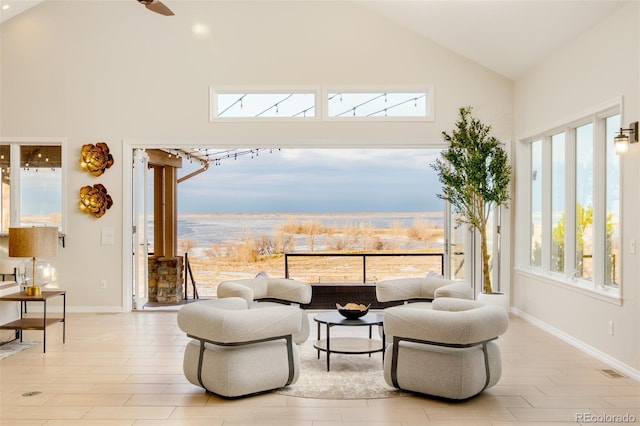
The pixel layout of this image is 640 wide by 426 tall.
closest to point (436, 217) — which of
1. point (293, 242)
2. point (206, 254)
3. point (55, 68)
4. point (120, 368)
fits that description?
point (293, 242)

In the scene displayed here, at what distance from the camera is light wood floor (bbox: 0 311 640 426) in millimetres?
3727

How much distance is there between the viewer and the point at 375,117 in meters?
7.67

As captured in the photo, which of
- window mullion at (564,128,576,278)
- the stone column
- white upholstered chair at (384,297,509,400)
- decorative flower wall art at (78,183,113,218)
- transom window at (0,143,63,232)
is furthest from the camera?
the stone column

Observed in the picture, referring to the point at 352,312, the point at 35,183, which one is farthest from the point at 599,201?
the point at 35,183

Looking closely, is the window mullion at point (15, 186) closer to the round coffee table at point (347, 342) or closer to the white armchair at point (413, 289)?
the round coffee table at point (347, 342)

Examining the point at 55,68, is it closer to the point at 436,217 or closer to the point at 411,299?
the point at 411,299

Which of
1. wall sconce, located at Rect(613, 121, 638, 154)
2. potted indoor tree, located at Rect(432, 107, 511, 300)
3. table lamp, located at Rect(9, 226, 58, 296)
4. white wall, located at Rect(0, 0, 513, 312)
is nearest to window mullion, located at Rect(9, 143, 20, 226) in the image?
white wall, located at Rect(0, 0, 513, 312)

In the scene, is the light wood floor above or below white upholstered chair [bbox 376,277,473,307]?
below

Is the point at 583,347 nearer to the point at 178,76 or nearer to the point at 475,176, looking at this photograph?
the point at 475,176

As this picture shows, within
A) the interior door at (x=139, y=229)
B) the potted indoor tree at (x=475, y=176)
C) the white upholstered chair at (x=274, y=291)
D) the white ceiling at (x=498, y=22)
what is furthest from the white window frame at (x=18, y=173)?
the potted indoor tree at (x=475, y=176)

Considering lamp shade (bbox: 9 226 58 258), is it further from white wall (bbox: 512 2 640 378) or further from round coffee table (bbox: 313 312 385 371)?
white wall (bbox: 512 2 640 378)

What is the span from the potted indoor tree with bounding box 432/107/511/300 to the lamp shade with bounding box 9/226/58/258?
182 inches

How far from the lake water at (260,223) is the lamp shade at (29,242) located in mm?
7758

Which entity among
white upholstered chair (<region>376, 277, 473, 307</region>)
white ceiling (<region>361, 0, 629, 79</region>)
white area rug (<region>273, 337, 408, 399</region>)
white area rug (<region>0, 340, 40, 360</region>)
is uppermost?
white ceiling (<region>361, 0, 629, 79</region>)
